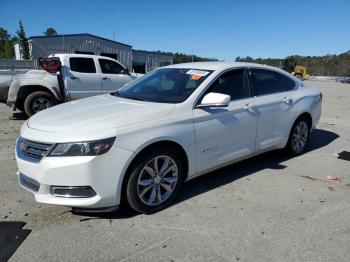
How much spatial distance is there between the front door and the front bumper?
3.58 ft

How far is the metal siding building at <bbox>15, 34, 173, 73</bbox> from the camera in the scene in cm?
2773

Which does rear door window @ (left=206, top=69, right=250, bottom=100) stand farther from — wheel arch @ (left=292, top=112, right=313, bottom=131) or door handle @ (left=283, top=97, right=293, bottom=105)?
wheel arch @ (left=292, top=112, right=313, bottom=131)

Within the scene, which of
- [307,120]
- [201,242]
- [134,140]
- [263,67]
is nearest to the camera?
[201,242]

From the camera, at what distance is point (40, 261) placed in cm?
295

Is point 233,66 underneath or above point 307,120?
above

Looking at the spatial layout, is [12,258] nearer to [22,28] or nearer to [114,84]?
[114,84]

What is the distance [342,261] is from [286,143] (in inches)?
118

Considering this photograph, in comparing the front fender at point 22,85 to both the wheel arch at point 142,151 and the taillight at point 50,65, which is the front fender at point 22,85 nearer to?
the taillight at point 50,65

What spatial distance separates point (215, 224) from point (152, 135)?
1.14 metres

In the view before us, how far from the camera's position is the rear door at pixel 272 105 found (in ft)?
16.8

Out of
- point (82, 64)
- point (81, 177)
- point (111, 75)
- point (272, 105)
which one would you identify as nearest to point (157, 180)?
point (81, 177)

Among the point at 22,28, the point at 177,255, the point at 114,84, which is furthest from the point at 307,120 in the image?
the point at 22,28

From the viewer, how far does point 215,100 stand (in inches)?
163

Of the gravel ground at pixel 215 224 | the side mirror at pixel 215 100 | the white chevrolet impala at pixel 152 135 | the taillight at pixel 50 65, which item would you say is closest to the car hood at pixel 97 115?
the white chevrolet impala at pixel 152 135
